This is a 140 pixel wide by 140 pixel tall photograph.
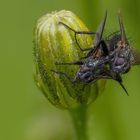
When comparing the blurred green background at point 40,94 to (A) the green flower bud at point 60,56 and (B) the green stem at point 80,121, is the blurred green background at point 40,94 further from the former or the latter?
(A) the green flower bud at point 60,56

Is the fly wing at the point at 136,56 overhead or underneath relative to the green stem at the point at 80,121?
overhead

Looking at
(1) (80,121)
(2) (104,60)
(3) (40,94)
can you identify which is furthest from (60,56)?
(3) (40,94)

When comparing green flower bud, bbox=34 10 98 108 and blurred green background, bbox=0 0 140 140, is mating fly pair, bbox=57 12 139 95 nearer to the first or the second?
green flower bud, bbox=34 10 98 108

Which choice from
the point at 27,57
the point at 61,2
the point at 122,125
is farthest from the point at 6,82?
the point at 122,125

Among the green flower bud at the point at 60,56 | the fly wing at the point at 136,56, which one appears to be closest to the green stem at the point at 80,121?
the green flower bud at the point at 60,56

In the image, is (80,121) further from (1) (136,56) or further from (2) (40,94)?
(2) (40,94)

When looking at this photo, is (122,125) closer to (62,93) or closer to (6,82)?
(62,93)
